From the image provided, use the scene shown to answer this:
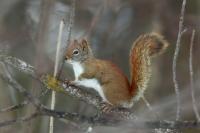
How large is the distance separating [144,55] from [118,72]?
0.16 meters

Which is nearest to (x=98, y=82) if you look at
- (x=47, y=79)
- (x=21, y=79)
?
(x=47, y=79)

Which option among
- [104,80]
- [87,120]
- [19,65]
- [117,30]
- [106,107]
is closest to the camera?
[87,120]

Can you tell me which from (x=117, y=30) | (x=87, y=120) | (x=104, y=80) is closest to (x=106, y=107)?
(x=104, y=80)

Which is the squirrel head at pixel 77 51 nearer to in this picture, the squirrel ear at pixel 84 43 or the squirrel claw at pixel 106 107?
the squirrel ear at pixel 84 43

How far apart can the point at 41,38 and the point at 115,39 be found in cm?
262

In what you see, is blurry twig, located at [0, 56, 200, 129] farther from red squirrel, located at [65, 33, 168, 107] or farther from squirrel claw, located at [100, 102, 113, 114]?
red squirrel, located at [65, 33, 168, 107]

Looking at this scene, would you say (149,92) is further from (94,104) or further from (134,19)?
(94,104)

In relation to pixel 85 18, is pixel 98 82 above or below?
below

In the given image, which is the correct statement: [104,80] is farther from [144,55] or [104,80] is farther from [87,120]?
[87,120]

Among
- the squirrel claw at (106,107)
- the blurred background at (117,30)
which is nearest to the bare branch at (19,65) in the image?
the squirrel claw at (106,107)

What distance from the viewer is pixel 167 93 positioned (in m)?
4.15

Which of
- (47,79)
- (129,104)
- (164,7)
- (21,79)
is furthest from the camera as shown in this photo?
(164,7)

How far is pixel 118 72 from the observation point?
209cm

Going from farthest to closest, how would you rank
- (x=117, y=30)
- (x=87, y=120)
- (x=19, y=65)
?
(x=117, y=30)
(x=19, y=65)
(x=87, y=120)
